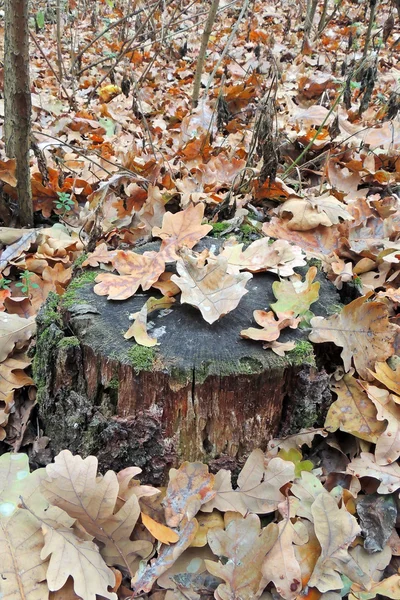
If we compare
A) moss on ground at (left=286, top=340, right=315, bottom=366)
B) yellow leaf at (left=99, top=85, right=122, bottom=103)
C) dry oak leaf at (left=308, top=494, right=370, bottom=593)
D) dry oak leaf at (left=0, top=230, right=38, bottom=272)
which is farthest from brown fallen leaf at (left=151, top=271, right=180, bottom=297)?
yellow leaf at (left=99, top=85, right=122, bottom=103)

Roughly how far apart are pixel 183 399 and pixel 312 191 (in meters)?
1.72

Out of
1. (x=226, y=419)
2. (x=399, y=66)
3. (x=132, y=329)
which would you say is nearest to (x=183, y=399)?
(x=226, y=419)

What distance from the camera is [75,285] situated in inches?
73.5

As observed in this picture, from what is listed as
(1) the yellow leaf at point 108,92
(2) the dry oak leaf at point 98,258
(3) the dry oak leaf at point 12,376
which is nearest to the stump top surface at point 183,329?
(2) the dry oak leaf at point 98,258

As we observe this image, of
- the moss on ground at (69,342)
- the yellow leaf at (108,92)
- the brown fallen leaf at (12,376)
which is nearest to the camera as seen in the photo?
the moss on ground at (69,342)

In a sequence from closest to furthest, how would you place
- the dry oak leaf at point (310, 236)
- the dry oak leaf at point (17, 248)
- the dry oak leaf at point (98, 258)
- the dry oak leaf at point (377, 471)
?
the dry oak leaf at point (377, 471) → the dry oak leaf at point (98, 258) → the dry oak leaf at point (310, 236) → the dry oak leaf at point (17, 248)

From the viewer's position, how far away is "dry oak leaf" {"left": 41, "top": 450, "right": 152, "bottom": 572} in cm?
136

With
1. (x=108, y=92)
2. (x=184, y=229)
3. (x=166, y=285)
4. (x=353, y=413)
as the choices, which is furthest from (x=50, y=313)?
(x=108, y=92)

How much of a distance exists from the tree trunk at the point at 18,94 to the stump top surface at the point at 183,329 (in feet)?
3.90

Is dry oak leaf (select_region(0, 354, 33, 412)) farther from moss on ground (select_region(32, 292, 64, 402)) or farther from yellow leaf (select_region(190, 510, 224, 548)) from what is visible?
yellow leaf (select_region(190, 510, 224, 548))

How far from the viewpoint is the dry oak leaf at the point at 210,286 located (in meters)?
1.59

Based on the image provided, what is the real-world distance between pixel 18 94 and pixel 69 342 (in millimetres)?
1538

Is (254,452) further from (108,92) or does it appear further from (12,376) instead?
(108,92)

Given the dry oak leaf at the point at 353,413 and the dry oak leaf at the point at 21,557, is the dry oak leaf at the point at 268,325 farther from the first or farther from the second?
the dry oak leaf at the point at 21,557
